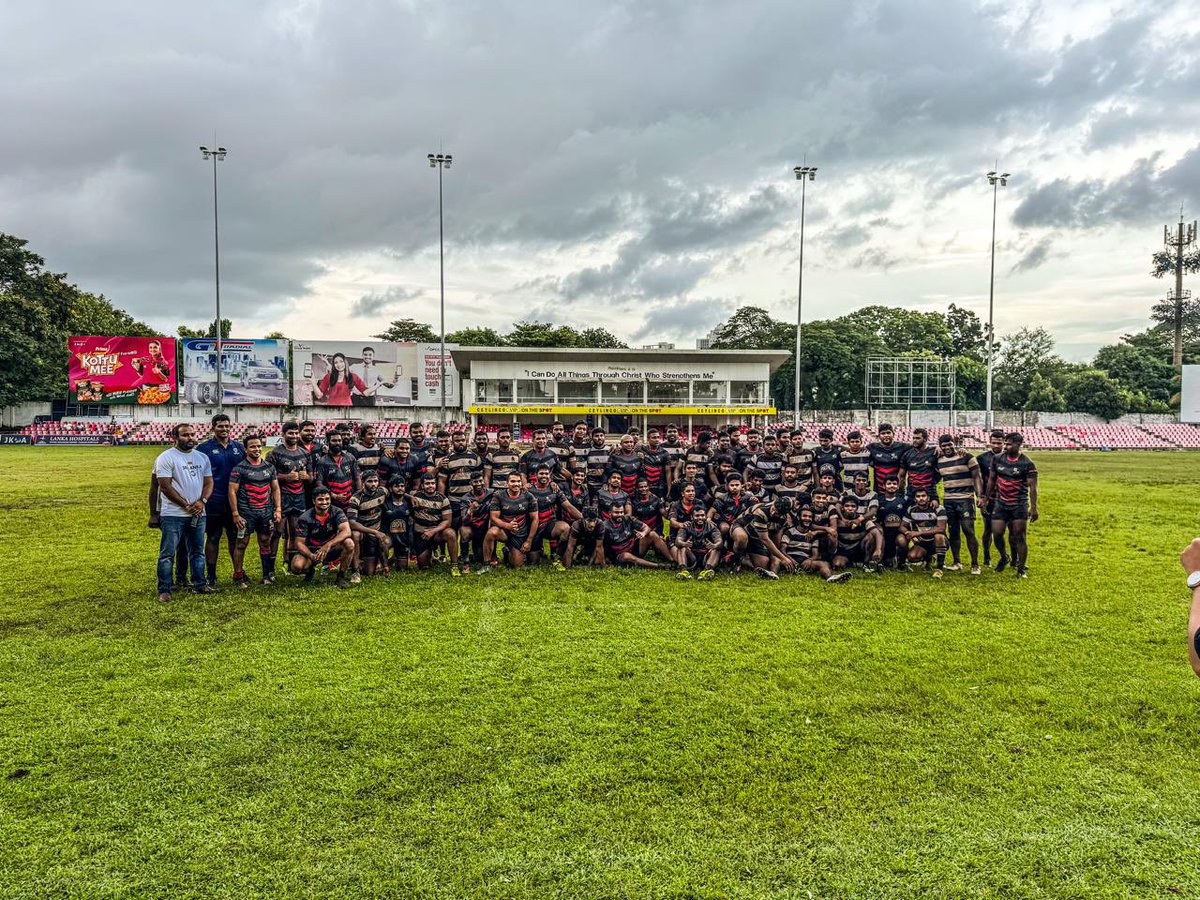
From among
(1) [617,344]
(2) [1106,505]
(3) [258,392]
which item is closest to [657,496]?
(2) [1106,505]

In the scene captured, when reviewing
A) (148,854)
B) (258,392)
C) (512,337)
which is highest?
(512,337)

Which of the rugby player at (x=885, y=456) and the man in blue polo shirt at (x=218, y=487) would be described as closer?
the man in blue polo shirt at (x=218, y=487)

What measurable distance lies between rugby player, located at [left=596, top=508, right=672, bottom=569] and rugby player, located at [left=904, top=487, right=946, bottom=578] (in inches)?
120

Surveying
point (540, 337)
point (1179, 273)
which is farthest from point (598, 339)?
point (1179, 273)

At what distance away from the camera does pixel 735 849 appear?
319 centimetres

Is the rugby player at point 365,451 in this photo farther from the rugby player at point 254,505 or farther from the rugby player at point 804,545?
the rugby player at point 804,545

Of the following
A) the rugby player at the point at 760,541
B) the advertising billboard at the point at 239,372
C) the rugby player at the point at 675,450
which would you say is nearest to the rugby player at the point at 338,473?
the rugby player at the point at 675,450

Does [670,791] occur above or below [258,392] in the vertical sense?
below

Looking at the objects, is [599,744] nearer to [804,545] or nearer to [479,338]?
[804,545]

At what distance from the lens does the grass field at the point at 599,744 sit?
307 cm

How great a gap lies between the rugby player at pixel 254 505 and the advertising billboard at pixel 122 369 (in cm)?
4453

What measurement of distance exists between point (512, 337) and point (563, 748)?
203 feet

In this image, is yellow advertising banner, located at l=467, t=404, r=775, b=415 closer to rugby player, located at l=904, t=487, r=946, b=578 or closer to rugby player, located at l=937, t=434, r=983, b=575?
rugby player, located at l=937, t=434, r=983, b=575

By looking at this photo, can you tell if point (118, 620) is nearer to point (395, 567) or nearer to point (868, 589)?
point (395, 567)
